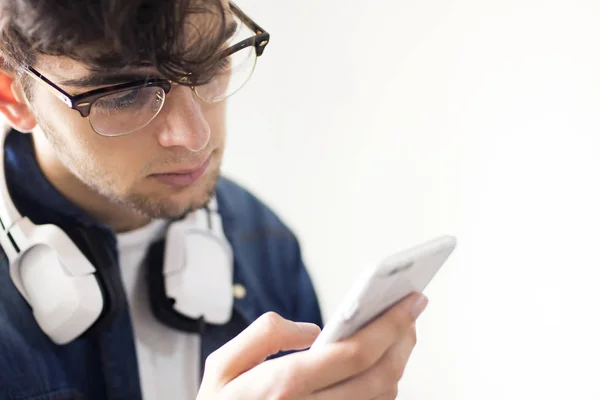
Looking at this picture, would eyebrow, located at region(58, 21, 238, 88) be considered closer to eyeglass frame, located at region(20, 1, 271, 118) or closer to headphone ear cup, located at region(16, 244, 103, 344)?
eyeglass frame, located at region(20, 1, 271, 118)

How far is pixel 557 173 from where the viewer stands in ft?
3.53

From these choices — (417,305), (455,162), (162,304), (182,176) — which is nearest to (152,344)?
(162,304)

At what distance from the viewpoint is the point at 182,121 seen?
85 centimetres

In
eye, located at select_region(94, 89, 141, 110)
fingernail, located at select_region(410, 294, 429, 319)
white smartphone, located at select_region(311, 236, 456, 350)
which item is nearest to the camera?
white smartphone, located at select_region(311, 236, 456, 350)

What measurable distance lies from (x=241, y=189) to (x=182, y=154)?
0.40 m

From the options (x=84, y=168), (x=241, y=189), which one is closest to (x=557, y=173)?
(x=241, y=189)

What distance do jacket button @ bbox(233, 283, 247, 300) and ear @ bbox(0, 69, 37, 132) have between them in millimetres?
437

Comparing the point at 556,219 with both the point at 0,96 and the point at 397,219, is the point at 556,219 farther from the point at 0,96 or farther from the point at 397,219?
the point at 0,96

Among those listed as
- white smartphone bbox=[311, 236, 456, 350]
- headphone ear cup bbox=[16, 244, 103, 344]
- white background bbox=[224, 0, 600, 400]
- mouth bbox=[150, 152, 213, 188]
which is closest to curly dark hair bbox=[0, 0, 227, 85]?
mouth bbox=[150, 152, 213, 188]

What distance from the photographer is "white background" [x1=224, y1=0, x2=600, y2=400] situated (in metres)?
1.06

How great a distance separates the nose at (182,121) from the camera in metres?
0.85

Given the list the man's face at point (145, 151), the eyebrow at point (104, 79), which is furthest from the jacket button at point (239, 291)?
the eyebrow at point (104, 79)

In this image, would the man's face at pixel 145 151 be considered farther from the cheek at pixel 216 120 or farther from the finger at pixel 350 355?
the finger at pixel 350 355

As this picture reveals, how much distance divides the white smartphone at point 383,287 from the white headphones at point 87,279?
394mm
